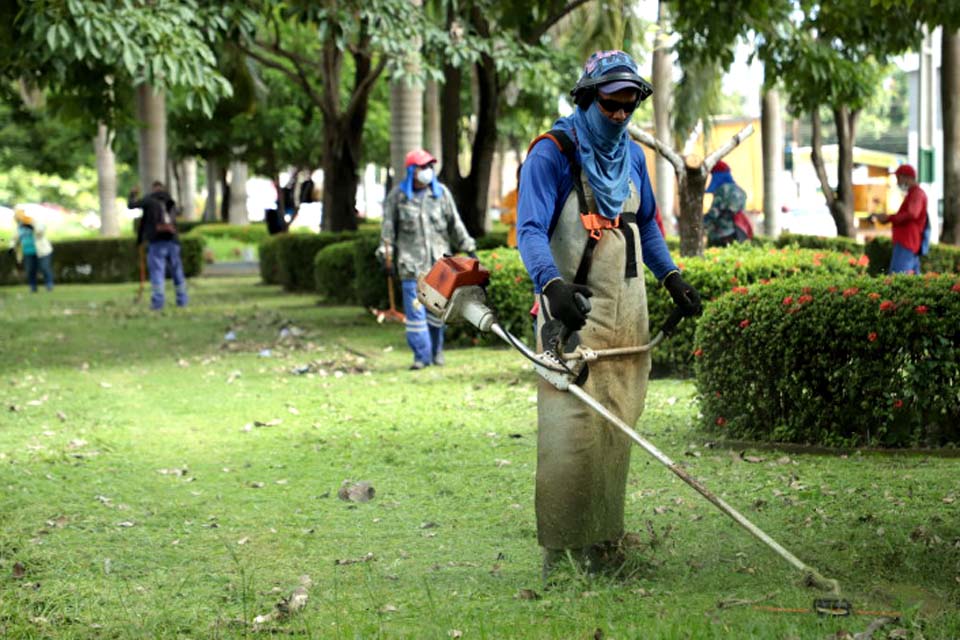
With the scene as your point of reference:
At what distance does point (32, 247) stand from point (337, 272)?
→ 943 centimetres

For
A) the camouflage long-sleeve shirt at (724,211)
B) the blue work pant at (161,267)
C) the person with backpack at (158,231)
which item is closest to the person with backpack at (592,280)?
the camouflage long-sleeve shirt at (724,211)

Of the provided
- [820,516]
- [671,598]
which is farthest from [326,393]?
[671,598]

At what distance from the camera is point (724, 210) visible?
1748 cm

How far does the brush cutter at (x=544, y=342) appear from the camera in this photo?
534cm

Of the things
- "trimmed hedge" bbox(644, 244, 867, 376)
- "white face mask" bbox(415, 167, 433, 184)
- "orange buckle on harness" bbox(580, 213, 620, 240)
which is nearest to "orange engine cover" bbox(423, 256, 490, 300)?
"orange buckle on harness" bbox(580, 213, 620, 240)

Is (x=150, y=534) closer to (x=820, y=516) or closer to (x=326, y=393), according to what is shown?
(x=820, y=516)

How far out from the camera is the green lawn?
5391mm

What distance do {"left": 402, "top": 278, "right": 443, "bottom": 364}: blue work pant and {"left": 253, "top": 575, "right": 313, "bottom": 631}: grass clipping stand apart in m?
7.22

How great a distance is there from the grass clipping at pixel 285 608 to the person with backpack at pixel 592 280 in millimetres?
984

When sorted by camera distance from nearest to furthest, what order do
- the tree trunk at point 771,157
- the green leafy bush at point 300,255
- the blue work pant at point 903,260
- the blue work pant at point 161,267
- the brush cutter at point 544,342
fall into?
1. the brush cutter at point 544,342
2. the blue work pant at point 903,260
3. the blue work pant at point 161,267
4. the green leafy bush at point 300,255
5. the tree trunk at point 771,157

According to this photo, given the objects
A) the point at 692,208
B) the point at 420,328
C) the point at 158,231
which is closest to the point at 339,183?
the point at 158,231

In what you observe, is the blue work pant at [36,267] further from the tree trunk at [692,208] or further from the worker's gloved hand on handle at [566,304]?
the worker's gloved hand on handle at [566,304]

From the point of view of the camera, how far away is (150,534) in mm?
7266

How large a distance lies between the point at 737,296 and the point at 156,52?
6575mm
